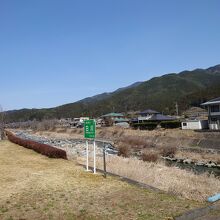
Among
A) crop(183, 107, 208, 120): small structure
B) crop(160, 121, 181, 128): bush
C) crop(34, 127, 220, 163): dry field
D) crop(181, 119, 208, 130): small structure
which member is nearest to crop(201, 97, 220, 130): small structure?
crop(181, 119, 208, 130): small structure

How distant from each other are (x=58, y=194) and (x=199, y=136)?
25264mm

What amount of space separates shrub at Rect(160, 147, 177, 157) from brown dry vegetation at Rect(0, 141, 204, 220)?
16118mm

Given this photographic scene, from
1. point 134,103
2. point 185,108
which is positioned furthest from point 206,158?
point 134,103

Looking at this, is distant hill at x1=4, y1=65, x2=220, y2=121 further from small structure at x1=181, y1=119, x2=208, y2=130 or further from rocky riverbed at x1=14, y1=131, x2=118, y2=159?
rocky riverbed at x1=14, y1=131, x2=118, y2=159

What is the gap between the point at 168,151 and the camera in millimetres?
27062

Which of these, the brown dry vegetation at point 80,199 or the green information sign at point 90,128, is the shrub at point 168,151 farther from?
the brown dry vegetation at point 80,199

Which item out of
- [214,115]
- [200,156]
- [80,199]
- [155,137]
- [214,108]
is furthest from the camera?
[214,108]

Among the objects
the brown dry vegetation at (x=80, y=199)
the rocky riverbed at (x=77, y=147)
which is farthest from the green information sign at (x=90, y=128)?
the rocky riverbed at (x=77, y=147)

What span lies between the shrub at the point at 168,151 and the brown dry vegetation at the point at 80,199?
16118 mm

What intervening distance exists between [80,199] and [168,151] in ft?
64.9

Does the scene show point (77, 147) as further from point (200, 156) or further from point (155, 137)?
point (200, 156)

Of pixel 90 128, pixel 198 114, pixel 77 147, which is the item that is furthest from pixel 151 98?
pixel 90 128

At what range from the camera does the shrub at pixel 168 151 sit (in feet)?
87.6

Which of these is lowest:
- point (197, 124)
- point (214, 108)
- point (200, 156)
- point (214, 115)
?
point (200, 156)
